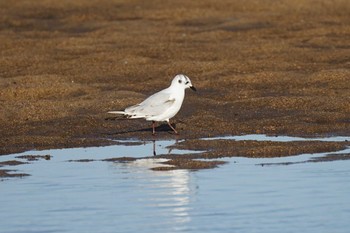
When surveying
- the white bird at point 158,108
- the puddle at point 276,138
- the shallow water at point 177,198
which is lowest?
the shallow water at point 177,198


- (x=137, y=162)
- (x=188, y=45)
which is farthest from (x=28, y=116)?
(x=188, y=45)

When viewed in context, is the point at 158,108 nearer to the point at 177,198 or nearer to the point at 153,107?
the point at 153,107

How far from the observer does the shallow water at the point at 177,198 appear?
400 inches

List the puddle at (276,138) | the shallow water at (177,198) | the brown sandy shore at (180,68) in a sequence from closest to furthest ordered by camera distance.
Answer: the shallow water at (177,198) → the puddle at (276,138) → the brown sandy shore at (180,68)

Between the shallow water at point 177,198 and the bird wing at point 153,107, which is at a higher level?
the bird wing at point 153,107

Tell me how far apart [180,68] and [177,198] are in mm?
11769

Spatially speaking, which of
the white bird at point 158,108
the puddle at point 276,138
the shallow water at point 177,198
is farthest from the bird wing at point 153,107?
the shallow water at point 177,198

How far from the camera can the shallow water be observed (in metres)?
10.2

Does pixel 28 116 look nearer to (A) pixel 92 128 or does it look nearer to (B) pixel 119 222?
(A) pixel 92 128

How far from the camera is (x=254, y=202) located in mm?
10969

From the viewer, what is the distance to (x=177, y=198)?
11.5 m

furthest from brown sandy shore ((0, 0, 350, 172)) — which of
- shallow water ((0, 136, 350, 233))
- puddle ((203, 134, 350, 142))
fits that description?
shallow water ((0, 136, 350, 233))

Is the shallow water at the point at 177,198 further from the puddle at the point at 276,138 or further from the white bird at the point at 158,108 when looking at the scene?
the white bird at the point at 158,108

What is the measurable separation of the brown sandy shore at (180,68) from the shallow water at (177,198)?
4.89 feet
